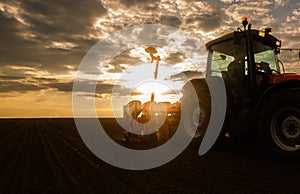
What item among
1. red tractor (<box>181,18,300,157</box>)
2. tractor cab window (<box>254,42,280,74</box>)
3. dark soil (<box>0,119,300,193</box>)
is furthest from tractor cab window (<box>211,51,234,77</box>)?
dark soil (<box>0,119,300,193</box>)

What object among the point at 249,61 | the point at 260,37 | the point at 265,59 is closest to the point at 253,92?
the point at 249,61

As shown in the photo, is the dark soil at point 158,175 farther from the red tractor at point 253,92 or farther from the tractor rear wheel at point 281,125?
the red tractor at point 253,92

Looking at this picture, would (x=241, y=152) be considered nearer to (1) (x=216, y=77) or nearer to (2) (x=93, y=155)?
(1) (x=216, y=77)

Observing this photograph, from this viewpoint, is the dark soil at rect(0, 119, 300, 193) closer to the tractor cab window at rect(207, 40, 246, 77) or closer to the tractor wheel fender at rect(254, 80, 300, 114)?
the tractor wheel fender at rect(254, 80, 300, 114)

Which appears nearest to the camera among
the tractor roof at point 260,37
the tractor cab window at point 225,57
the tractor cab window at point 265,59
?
the tractor roof at point 260,37

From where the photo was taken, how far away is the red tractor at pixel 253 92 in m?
5.48

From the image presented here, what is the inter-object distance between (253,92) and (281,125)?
1.20m

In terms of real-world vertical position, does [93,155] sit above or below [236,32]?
below

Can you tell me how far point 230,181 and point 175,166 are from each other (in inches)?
55.8

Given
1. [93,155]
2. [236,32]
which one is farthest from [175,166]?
[236,32]

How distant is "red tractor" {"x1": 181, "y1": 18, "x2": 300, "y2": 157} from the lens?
5.48 meters

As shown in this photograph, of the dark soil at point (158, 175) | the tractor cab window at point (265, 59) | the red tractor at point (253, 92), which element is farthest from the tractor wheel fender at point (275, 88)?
the dark soil at point (158, 175)

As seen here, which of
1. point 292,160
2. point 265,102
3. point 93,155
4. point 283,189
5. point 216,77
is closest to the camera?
point 283,189

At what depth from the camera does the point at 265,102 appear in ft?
19.3
